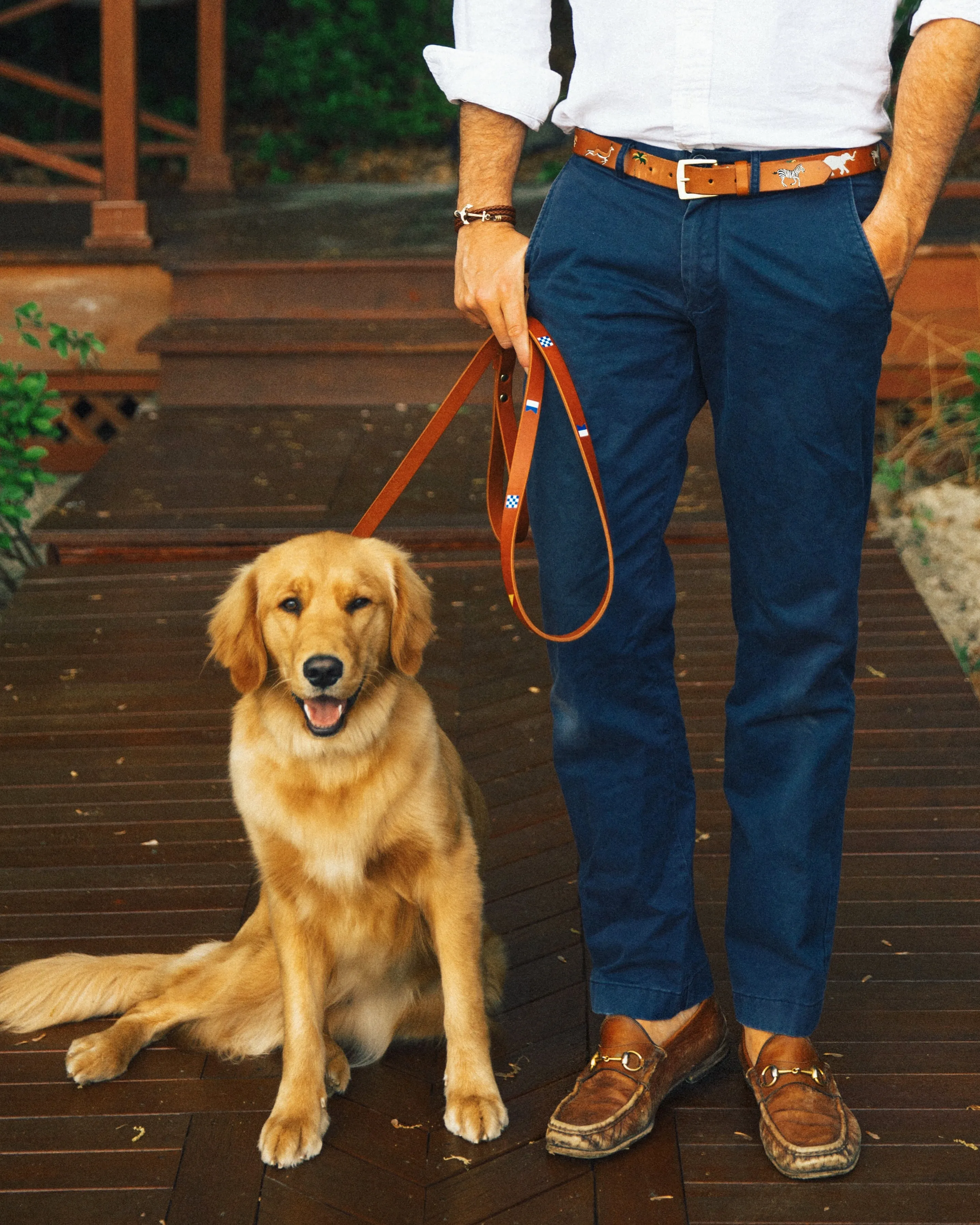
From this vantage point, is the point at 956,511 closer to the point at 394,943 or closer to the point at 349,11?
Result: the point at 394,943

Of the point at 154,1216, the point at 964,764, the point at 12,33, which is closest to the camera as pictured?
the point at 154,1216

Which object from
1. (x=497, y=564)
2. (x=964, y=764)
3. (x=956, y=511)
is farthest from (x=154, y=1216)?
(x=956, y=511)

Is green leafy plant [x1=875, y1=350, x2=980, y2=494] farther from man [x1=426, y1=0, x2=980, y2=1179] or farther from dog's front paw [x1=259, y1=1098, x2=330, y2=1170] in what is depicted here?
dog's front paw [x1=259, y1=1098, x2=330, y2=1170]

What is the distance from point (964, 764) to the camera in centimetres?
296

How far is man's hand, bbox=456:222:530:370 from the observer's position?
1.80 m

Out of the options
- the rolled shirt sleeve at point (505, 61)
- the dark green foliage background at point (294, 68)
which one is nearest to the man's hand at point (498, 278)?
the rolled shirt sleeve at point (505, 61)

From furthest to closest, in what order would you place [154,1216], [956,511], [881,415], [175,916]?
[881,415] < [956,511] < [175,916] < [154,1216]

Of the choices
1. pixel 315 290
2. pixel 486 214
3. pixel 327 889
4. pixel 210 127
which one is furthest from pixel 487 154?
pixel 210 127

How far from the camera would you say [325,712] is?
2.03m

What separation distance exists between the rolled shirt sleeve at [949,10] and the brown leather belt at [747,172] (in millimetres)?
156

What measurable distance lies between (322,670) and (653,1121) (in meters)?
0.80

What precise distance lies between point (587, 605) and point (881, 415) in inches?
154

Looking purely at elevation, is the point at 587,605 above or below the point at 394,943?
above

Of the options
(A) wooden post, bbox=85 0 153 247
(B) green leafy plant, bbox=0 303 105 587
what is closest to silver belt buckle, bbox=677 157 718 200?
(B) green leafy plant, bbox=0 303 105 587
